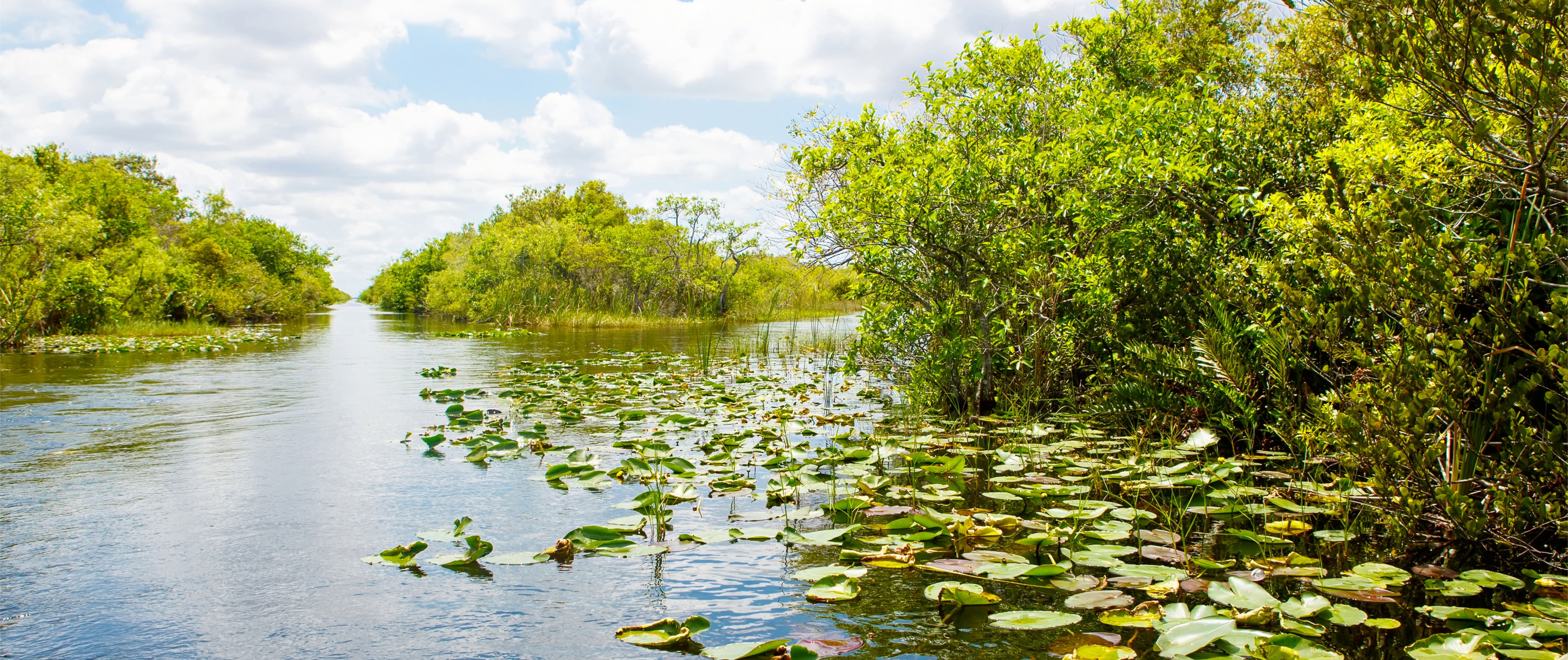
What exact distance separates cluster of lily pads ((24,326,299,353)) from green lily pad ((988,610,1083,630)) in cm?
1727

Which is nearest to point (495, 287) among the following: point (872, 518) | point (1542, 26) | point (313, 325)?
point (313, 325)

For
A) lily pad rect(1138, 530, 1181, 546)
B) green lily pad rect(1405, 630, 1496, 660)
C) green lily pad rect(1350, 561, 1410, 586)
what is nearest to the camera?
green lily pad rect(1405, 630, 1496, 660)

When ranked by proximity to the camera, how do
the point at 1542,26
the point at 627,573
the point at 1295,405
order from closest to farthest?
the point at 1542,26 → the point at 627,573 → the point at 1295,405

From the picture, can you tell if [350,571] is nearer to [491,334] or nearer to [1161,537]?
[1161,537]

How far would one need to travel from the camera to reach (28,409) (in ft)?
25.7

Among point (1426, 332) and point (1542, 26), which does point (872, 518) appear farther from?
point (1542, 26)

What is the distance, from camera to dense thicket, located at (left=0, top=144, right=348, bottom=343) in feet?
53.0

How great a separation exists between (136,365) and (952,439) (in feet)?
42.1

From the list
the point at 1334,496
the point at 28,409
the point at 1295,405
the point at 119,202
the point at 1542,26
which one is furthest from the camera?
the point at 119,202

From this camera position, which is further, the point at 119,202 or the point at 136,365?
the point at 119,202

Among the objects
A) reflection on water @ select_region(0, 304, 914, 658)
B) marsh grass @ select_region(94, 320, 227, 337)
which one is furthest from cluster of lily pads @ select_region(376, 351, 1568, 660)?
marsh grass @ select_region(94, 320, 227, 337)

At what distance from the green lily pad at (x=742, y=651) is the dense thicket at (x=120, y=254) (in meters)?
18.2

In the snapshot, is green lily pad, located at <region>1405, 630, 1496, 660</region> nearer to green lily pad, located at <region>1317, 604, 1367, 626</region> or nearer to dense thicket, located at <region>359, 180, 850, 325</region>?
green lily pad, located at <region>1317, 604, 1367, 626</region>

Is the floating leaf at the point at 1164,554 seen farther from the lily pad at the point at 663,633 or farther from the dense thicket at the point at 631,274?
the dense thicket at the point at 631,274
